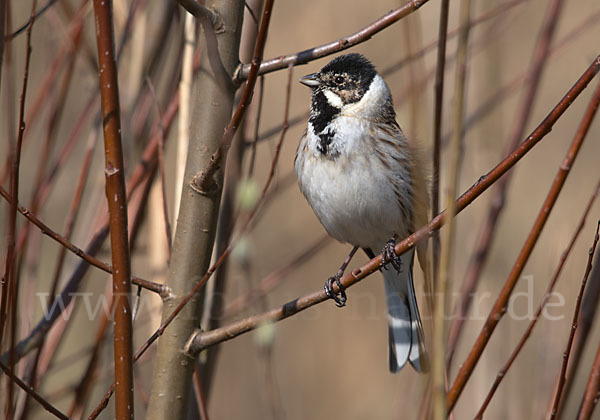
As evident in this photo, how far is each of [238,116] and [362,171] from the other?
1.22 metres

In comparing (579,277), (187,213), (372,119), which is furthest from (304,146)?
(579,277)

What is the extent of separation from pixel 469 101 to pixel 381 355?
245cm

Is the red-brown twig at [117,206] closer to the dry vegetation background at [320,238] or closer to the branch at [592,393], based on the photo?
the branch at [592,393]

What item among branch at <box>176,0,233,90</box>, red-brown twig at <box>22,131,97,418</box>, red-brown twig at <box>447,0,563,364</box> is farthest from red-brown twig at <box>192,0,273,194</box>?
red-brown twig at <box>447,0,563,364</box>

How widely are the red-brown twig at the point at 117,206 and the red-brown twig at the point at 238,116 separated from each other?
0.93 ft

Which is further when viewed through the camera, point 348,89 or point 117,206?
point 348,89

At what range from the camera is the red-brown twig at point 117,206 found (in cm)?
116

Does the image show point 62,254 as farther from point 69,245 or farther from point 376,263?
point 376,263

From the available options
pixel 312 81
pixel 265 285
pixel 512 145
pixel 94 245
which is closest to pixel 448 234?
pixel 512 145

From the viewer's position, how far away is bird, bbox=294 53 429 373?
2621mm

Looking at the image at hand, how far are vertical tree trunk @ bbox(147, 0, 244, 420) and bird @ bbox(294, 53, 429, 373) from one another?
92 cm

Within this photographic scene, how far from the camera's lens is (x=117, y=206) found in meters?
1.23

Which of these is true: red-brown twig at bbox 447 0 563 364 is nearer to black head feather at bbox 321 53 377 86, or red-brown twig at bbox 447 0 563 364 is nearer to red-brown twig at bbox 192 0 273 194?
red-brown twig at bbox 192 0 273 194

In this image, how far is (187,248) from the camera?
1.67 m
